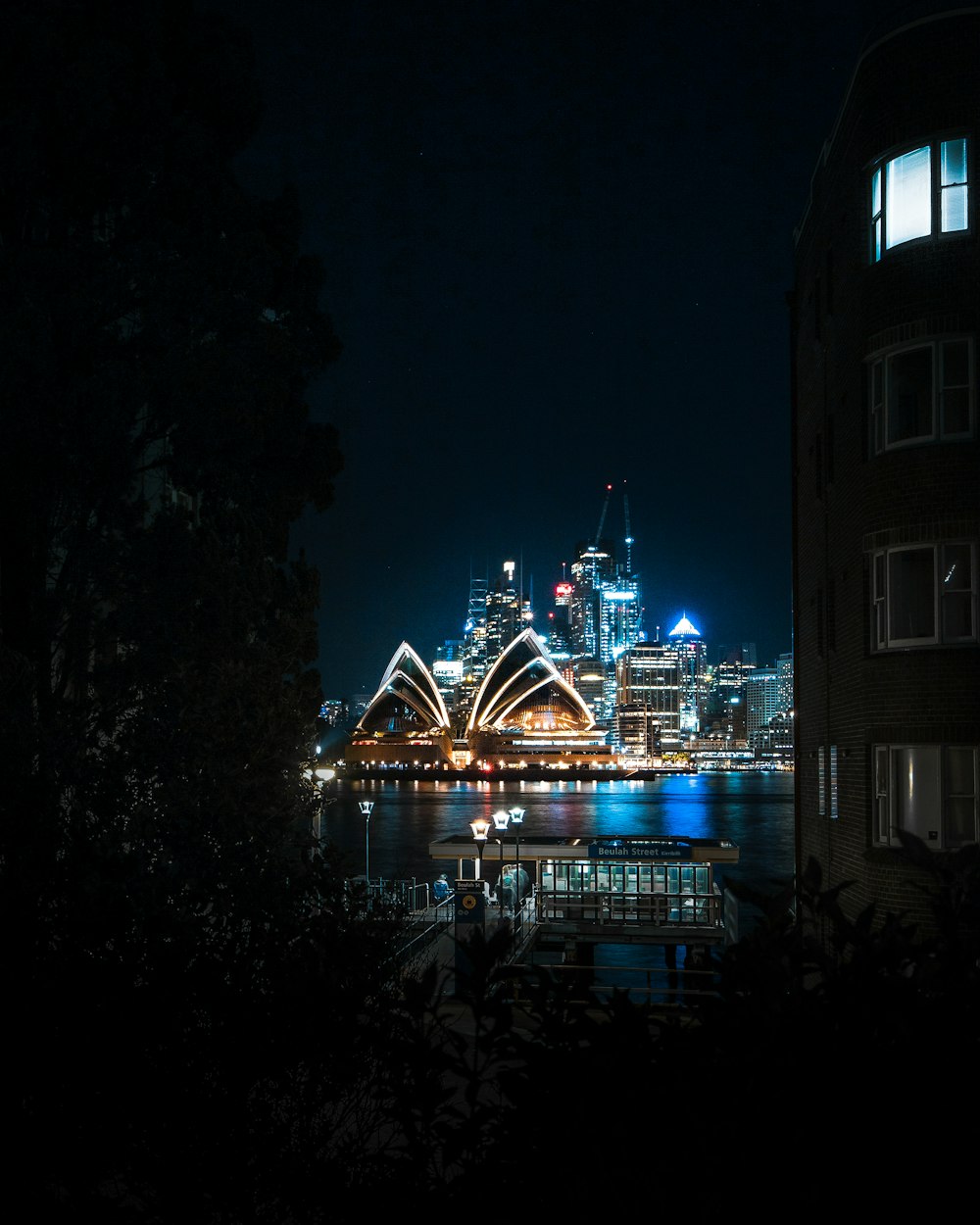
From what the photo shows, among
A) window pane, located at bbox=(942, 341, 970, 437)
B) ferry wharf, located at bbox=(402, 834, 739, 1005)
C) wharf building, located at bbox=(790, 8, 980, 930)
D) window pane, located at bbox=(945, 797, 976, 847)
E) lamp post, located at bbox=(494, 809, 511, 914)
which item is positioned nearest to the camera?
window pane, located at bbox=(945, 797, 976, 847)

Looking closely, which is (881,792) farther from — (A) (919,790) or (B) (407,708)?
Result: (B) (407,708)

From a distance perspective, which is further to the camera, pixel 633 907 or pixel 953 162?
pixel 633 907

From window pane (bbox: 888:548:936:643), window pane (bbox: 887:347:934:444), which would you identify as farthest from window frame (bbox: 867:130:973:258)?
window pane (bbox: 888:548:936:643)

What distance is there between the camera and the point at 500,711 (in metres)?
184

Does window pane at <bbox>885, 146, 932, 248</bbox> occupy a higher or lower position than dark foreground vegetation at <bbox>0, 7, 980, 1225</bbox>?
higher

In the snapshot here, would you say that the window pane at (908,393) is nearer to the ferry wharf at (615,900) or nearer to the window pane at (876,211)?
the window pane at (876,211)

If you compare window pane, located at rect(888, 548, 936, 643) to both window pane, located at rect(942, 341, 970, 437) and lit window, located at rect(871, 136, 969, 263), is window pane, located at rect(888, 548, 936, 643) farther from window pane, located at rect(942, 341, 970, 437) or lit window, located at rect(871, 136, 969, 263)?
lit window, located at rect(871, 136, 969, 263)

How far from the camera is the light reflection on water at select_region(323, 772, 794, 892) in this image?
76094mm

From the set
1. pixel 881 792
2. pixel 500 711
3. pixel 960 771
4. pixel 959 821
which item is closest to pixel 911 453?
pixel 960 771

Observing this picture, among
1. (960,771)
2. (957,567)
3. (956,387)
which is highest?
(956,387)

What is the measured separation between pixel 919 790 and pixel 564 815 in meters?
97.8

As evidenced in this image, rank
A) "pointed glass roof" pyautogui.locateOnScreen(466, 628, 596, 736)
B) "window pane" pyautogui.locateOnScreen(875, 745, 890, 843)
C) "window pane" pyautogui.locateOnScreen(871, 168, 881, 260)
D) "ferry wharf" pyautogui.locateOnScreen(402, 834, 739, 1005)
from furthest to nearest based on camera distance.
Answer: "pointed glass roof" pyautogui.locateOnScreen(466, 628, 596, 736) < "ferry wharf" pyautogui.locateOnScreen(402, 834, 739, 1005) < "window pane" pyautogui.locateOnScreen(871, 168, 881, 260) < "window pane" pyautogui.locateOnScreen(875, 745, 890, 843)

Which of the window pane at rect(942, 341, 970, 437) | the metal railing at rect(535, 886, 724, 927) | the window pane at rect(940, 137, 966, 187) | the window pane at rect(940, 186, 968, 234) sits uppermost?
the window pane at rect(940, 137, 966, 187)

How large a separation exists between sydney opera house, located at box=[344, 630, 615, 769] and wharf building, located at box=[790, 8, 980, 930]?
159 metres
